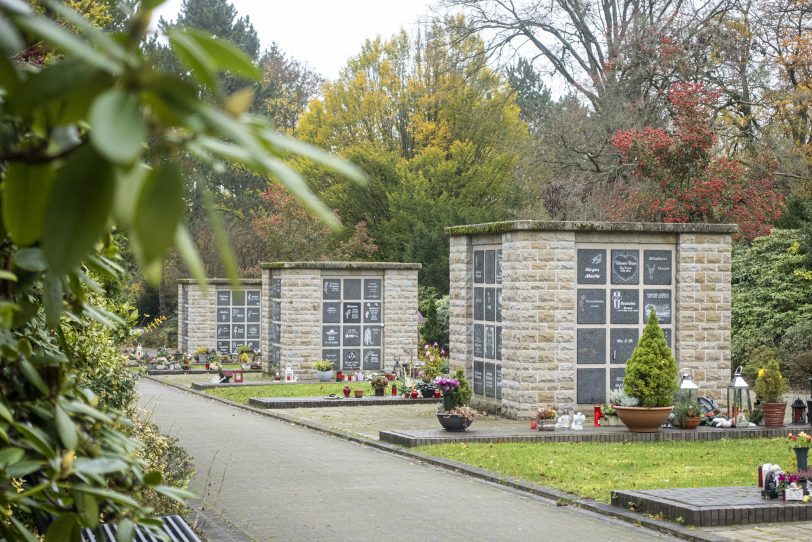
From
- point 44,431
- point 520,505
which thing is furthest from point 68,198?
point 520,505

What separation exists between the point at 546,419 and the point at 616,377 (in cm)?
221

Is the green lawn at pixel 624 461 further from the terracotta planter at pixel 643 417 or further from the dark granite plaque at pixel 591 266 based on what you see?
the dark granite plaque at pixel 591 266

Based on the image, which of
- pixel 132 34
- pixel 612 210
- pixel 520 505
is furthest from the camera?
pixel 612 210

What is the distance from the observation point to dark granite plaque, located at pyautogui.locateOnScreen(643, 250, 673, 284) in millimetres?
17703

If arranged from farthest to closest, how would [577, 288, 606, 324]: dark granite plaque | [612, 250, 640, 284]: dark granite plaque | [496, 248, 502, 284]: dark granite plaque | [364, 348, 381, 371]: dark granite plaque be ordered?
[364, 348, 381, 371]: dark granite plaque, [496, 248, 502, 284]: dark granite plaque, [612, 250, 640, 284]: dark granite plaque, [577, 288, 606, 324]: dark granite plaque

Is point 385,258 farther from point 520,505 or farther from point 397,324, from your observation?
point 520,505

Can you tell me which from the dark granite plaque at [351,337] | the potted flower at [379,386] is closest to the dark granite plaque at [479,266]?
the potted flower at [379,386]

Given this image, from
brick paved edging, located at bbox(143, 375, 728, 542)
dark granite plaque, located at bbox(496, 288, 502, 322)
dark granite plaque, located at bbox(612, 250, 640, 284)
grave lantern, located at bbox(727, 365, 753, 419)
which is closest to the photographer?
brick paved edging, located at bbox(143, 375, 728, 542)

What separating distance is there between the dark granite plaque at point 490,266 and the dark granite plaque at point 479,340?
81 centimetres

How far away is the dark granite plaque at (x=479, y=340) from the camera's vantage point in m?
18.7

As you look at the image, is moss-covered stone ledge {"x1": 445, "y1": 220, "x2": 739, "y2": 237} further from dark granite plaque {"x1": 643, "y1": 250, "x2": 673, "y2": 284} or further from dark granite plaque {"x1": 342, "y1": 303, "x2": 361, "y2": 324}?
A: dark granite plaque {"x1": 342, "y1": 303, "x2": 361, "y2": 324}

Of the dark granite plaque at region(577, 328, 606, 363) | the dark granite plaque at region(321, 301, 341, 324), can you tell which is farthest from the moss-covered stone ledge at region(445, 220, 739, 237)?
the dark granite plaque at region(321, 301, 341, 324)

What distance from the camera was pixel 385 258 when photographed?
1596 inches

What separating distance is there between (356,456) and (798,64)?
19.1 m
